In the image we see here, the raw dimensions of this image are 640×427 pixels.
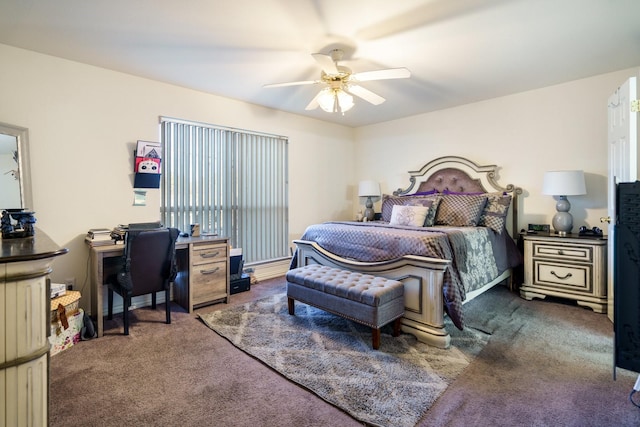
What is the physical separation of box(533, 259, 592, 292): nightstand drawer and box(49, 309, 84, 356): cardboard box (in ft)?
14.7

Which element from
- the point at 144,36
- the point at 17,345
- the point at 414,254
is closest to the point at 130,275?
the point at 17,345

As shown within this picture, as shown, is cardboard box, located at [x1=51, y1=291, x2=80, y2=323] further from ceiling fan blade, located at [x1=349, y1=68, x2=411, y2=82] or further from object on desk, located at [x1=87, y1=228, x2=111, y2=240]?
ceiling fan blade, located at [x1=349, y1=68, x2=411, y2=82]

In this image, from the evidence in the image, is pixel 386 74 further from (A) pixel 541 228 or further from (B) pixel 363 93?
(A) pixel 541 228

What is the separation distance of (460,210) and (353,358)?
2.35 meters

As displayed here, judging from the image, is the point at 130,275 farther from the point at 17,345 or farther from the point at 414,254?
the point at 414,254

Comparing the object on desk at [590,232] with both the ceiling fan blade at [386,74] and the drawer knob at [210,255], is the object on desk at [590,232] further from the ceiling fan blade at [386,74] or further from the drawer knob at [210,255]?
the drawer knob at [210,255]

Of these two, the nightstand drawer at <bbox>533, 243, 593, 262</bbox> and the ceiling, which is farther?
the nightstand drawer at <bbox>533, 243, 593, 262</bbox>

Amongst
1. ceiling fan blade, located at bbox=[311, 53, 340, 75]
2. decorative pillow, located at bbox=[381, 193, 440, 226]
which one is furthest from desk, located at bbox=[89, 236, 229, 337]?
decorative pillow, located at bbox=[381, 193, 440, 226]

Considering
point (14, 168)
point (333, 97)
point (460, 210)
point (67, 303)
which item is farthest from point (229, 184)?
point (460, 210)

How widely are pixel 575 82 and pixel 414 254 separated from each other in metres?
2.92

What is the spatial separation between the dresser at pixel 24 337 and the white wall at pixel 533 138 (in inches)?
178

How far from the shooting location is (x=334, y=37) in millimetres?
2494

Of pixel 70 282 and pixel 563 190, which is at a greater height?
pixel 563 190

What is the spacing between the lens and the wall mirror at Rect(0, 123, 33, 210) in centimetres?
245
